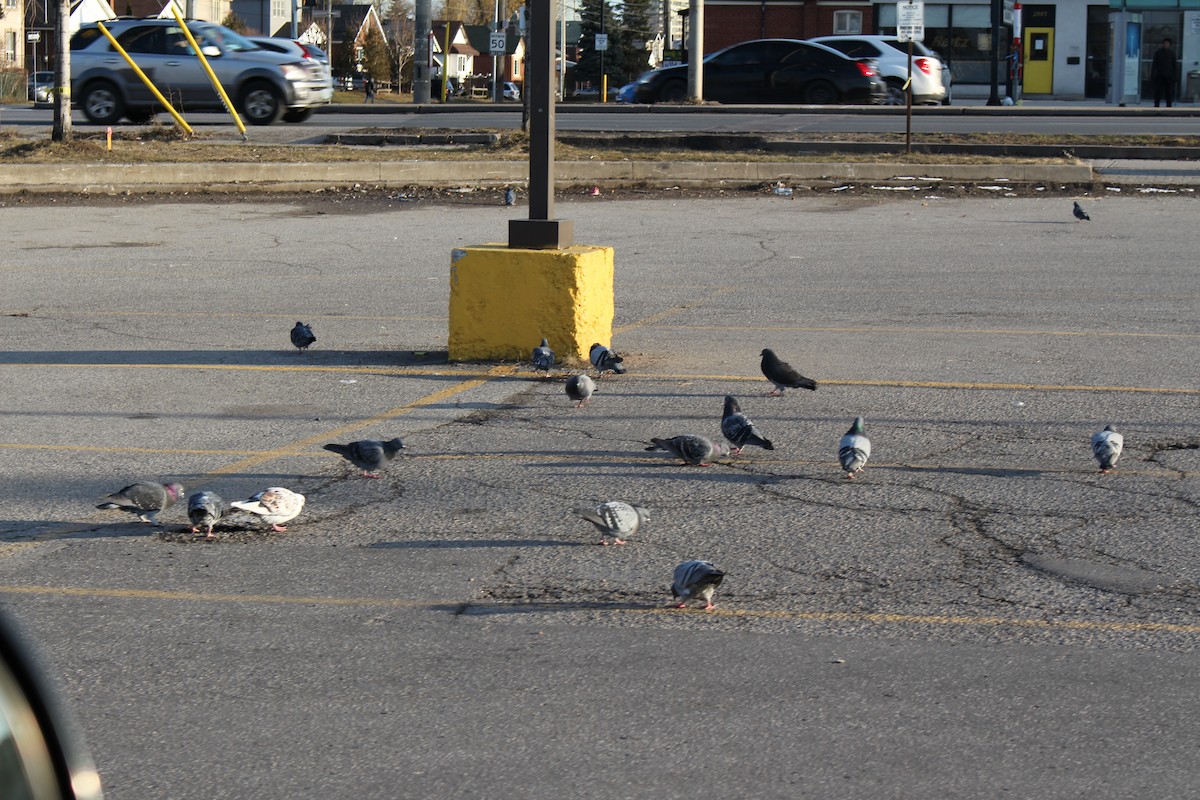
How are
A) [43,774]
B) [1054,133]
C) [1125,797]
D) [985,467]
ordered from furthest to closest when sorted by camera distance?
1. [1054,133]
2. [985,467]
3. [1125,797]
4. [43,774]

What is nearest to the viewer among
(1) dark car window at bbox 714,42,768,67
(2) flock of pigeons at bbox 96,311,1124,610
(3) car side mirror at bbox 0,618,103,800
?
(3) car side mirror at bbox 0,618,103,800

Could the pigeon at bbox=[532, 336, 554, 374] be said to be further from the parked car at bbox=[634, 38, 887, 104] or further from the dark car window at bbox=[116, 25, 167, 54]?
the parked car at bbox=[634, 38, 887, 104]

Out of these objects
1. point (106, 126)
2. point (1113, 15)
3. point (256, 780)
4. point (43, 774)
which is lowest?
point (256, 780)

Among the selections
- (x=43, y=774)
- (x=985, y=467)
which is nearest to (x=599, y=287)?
(x=985, y=467)

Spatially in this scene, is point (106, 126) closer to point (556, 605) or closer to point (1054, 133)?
point (1054, 133)

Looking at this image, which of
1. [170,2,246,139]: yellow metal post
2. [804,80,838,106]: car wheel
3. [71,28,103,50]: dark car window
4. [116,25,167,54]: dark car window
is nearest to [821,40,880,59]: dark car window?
[804,80,838,106]: car wheel

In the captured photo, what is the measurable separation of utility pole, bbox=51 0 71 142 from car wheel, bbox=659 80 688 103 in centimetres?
1711

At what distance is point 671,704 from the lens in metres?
4.49

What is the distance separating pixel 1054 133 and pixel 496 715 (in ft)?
82.1

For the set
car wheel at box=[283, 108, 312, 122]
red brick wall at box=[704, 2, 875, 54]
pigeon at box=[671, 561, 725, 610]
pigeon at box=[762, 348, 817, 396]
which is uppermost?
red brick wall at box=[704, 2, 875, 54]

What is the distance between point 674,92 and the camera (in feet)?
120

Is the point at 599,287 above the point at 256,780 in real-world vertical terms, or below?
above

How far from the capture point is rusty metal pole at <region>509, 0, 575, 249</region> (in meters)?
9.86

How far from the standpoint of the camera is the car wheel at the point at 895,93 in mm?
34125
